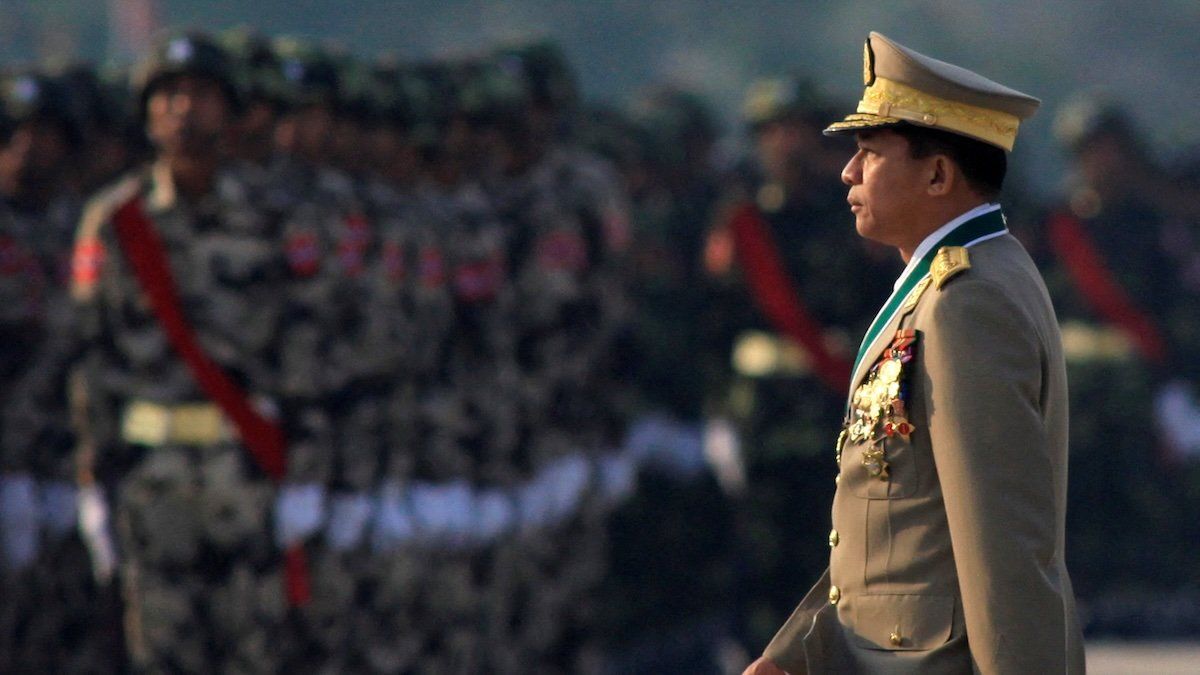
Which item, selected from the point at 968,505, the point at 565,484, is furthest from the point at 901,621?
the point at 565,484

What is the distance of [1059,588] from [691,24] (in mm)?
18653

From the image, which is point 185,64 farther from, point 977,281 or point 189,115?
point 977,281

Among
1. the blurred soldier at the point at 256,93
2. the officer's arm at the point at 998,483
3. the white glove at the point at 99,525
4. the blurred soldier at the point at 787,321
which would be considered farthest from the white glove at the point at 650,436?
the officer's arm at the point at 998,483

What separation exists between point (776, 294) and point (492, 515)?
166 cm

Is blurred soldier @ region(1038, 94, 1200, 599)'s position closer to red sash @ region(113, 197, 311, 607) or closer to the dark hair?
red sash @ region(113, 197, 311, 607)

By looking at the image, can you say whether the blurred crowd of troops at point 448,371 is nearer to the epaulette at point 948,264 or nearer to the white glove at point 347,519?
the white glove at point 347,519

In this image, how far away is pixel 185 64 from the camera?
7344mm

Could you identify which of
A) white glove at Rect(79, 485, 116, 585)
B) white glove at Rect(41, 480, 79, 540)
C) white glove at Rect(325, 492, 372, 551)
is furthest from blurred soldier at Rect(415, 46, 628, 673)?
white glove at Rect(79, 485, 116, 585)

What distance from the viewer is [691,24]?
22.2 metres

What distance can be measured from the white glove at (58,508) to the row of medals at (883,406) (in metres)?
5.19

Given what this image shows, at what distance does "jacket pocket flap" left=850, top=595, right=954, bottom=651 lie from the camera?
3.79 m

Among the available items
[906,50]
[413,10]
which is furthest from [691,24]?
[906,50]

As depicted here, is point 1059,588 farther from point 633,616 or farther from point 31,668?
point 633,616

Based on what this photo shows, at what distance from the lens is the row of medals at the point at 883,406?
384 centimetres
